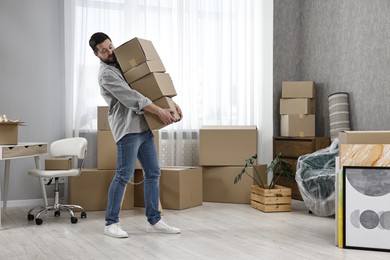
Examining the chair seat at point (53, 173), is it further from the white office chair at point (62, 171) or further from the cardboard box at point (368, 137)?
the cardboard box at point (368, 137)

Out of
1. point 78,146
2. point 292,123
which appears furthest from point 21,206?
point 292,123

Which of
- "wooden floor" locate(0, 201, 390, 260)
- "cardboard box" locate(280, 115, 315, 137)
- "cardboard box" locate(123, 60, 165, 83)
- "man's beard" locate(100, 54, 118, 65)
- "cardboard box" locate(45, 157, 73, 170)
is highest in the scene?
"man's beard" locate(100, 54, 118, 65)

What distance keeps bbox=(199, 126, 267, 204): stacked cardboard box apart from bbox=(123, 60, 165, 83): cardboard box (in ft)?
5.75

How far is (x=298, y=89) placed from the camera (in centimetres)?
564

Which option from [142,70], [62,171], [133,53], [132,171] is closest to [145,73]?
[142,70]

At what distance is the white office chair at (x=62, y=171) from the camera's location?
14.0 ft

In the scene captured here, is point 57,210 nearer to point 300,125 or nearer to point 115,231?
point 115,231

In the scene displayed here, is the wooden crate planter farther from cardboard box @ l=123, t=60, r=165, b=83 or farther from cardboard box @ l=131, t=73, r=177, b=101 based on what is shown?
cardboard box @ l=123, t=60, r=165, b=83

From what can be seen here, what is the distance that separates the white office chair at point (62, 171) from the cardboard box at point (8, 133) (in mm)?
355

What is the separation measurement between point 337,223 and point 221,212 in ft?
5.10

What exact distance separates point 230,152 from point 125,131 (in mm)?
1971

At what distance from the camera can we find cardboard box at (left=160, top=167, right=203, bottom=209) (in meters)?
4.87

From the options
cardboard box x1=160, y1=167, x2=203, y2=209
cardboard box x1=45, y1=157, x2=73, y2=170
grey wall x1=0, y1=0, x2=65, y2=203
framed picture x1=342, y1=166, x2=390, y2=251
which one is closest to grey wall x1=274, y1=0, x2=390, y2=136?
cardboard box x1=160, y1=167, x2=203, y2=209

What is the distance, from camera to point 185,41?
18.2 ft
